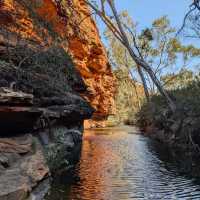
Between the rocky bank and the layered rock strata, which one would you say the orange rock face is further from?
the layered rock strata

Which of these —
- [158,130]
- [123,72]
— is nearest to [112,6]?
[158,130]

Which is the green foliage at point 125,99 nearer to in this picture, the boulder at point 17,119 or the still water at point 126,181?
the still water at point 126,181

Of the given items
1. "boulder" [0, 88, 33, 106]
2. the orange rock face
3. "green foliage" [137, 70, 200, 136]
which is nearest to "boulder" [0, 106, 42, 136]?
"boulder" [0, 88, 33, 106]

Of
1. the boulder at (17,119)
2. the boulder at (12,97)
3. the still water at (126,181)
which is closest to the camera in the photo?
the boulder at (12,97)

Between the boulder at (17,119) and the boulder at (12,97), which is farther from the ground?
the boulder at (12,97)

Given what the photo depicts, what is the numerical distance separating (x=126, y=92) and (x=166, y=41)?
23.4 metres

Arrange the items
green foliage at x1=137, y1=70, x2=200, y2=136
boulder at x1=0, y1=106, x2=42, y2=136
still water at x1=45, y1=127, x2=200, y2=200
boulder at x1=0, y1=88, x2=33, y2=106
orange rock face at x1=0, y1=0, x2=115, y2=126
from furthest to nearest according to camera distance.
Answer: orange rock face at x1=0, y1=0, x2=115, y2=126 → green foliage at x1=137, y1=70, x2=200, y2=136 → still water at x1=45, y1=127, x2=200, y2=200 → boulder at x1=0, y1=106, x2=42, y2=136 → boulder at x1=0, y1=88, x2=33, y2=106

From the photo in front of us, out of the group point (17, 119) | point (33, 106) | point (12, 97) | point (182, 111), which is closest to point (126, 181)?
point (33, 106)

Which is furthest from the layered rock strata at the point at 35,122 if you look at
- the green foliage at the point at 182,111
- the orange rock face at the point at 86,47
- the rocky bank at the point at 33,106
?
the green foliage at the point at 182,111

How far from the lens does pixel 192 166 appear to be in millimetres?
13609

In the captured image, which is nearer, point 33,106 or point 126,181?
point 33,106

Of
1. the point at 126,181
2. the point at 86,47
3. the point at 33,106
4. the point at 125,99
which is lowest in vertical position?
the point at 126,181

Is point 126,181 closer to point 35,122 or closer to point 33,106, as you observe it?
point 35,122

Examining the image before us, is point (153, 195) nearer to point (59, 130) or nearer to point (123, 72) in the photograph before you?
point (59, 130)
